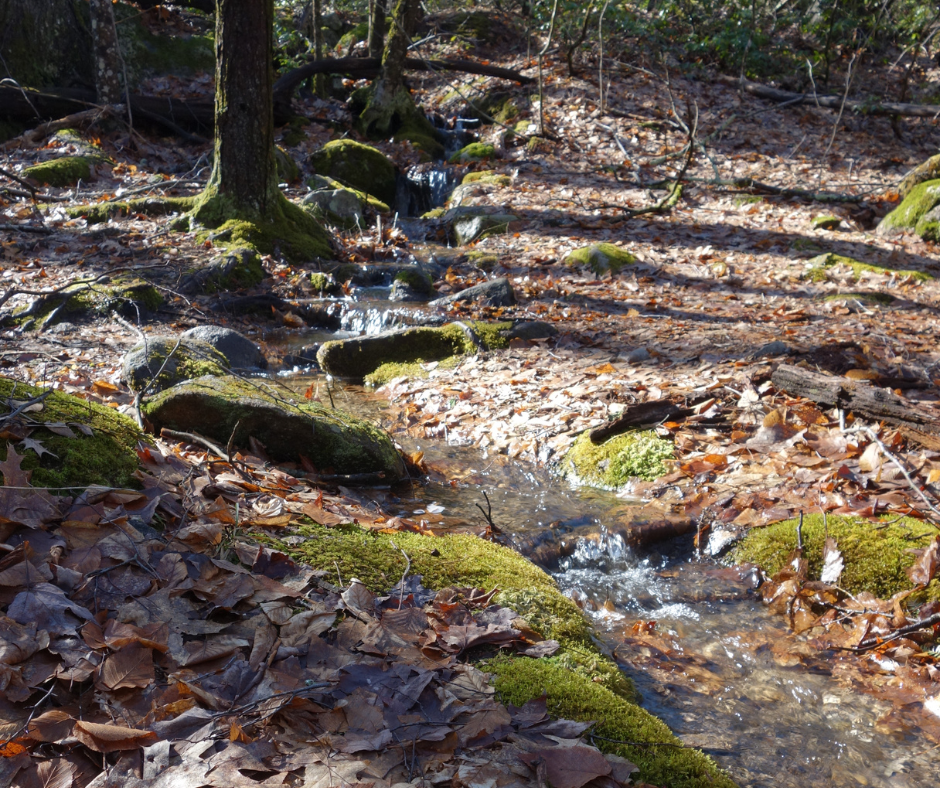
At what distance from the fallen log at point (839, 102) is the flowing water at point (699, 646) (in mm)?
11653

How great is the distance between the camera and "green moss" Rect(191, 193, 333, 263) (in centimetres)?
869

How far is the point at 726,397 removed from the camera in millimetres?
5008

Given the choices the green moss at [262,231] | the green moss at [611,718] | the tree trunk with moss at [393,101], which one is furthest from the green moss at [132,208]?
the green moss at [611,718]

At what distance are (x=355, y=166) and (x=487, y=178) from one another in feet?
9.07

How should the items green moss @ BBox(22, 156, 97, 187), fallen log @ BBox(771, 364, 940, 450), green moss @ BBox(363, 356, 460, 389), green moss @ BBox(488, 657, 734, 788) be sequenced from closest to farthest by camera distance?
1. green moss @ BBox(488, 657, 734, 788)
2. fallen log @ BBox(771, 364, 940, 450)
3. green moss @ BBox(363, 356, 460, 389)
4. green moss @ BBox(22, 156, 97, 187)

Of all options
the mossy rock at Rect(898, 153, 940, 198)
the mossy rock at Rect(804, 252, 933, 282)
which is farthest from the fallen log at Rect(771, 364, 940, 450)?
the mossy rock at Rect(898, 153, 940, 198)

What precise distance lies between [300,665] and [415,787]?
1.69 feet

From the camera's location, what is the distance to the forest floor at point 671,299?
4.14 meters

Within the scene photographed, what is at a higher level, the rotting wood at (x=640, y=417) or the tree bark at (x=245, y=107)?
the tree bark at (x=245, y=107)

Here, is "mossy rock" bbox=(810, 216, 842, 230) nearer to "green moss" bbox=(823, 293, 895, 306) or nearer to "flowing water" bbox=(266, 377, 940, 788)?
"green moss" bbox=(823, 293, 895, 306)

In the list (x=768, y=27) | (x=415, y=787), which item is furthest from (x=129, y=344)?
(x=768, y=27)

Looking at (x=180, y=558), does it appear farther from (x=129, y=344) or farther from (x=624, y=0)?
(x=624, y=0)

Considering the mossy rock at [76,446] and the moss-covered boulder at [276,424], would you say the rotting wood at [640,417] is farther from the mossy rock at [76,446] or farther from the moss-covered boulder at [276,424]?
the mossy rock at [76,446]

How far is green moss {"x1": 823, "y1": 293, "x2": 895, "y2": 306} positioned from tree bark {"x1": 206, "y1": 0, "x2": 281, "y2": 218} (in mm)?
7066
